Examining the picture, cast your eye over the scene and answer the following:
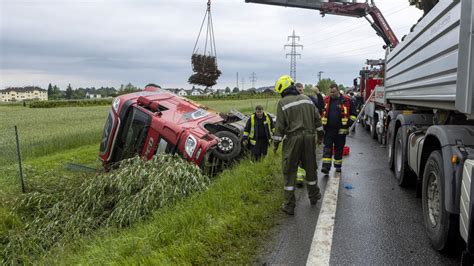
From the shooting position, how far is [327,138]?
→ 22.0 ft

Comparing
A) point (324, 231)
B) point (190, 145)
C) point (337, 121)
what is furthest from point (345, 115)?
point (324, 231)

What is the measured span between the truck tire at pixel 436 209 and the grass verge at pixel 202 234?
1495 mm

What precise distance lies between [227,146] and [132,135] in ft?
6.39

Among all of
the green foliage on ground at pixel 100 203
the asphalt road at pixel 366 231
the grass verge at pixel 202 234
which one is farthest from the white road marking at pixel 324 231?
the green foliage on ground at pixel 100 203

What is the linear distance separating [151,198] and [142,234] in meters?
Result: 1.46

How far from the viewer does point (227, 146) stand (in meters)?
7.41

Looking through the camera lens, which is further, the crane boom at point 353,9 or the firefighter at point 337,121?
the crane boom at point 353,9

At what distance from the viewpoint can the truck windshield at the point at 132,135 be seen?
7.72 metres

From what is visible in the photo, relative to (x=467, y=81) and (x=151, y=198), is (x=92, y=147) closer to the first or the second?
(x=151, y=198)

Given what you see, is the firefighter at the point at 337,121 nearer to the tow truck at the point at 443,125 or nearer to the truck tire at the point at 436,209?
the tow truck at the point at 443,125

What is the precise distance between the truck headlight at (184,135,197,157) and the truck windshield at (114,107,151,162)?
3.16 ft

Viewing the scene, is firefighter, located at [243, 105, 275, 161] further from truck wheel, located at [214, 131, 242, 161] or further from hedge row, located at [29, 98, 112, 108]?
hedge row, located at [29, 98, 112, 108]

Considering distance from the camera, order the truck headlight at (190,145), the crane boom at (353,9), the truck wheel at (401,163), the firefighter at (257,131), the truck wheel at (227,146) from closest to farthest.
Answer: the truck wheel at (401,163) < the truck headlight at (190,145) < the truck wheel at (227,146) < the firefighter at (257,131) < the crane boom at (353,9)

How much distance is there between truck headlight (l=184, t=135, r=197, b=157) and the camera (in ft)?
23.5
